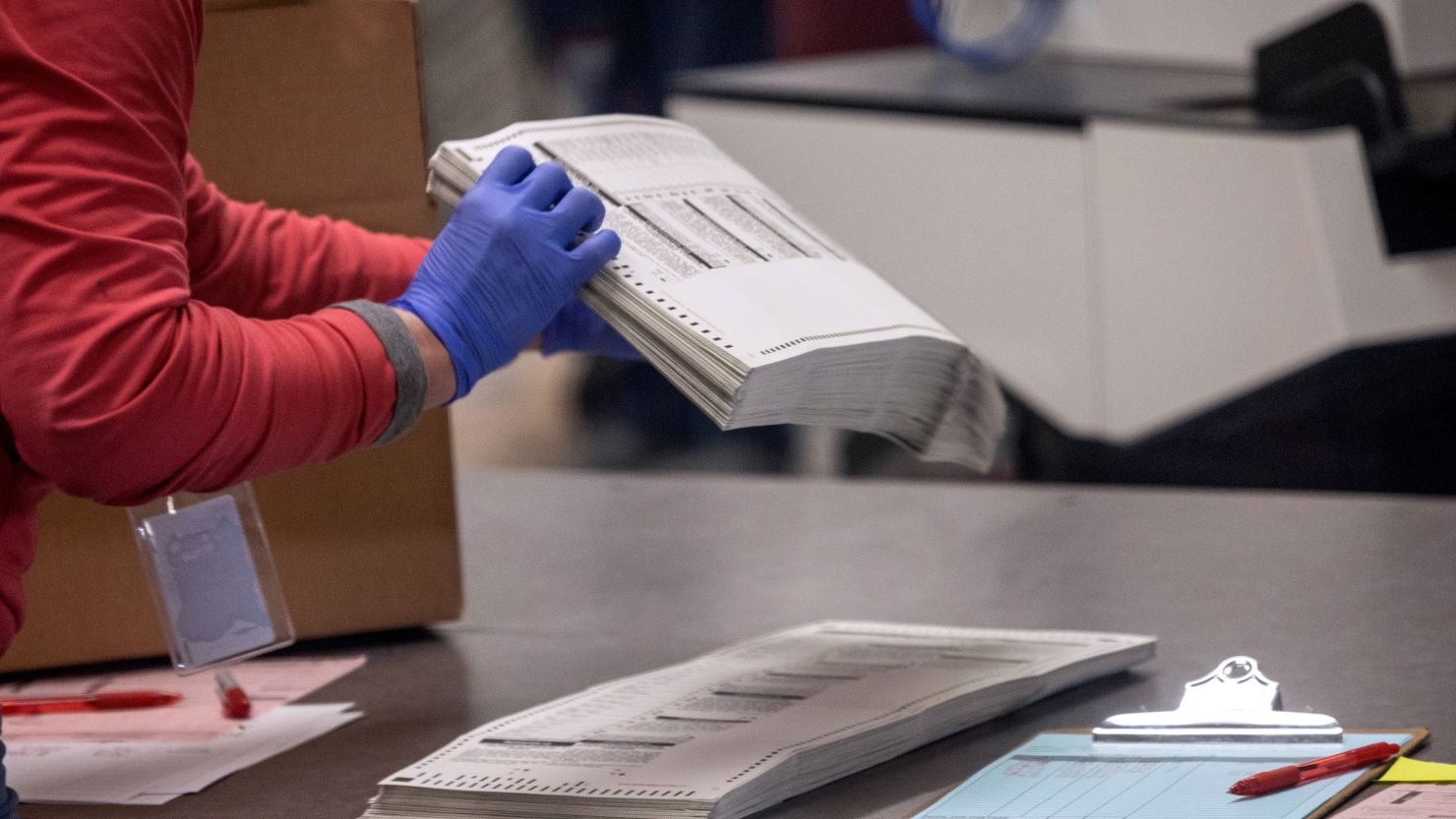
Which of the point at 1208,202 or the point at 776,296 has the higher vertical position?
the point at 1208,202

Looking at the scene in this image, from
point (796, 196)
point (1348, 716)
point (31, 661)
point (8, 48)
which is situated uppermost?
point (796, 196)

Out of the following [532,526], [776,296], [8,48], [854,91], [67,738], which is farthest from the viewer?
[854,91]

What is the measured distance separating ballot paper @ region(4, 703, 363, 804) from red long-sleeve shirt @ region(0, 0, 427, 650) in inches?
4.0

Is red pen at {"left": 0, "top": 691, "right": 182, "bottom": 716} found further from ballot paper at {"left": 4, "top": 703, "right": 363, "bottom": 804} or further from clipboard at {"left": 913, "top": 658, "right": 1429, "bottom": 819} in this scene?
clipboard at {"left": 913, "top": 658, "right": 1429, "bottom": 819}

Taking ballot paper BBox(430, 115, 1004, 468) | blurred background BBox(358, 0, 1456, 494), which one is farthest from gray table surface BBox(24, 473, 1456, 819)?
blurred background BBox(358, 0, 1456, 494)

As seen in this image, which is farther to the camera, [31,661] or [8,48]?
[31,661]

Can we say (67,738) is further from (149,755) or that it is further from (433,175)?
(433,175)

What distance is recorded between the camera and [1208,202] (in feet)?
6.23

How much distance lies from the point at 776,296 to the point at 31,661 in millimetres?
509

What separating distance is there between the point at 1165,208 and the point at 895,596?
106cm

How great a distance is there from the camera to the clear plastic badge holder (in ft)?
2.60

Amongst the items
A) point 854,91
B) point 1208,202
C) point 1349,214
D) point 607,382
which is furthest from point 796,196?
point 607,382

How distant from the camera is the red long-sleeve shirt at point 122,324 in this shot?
0.58 meters

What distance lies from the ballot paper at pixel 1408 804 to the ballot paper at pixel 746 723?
0.59ft
